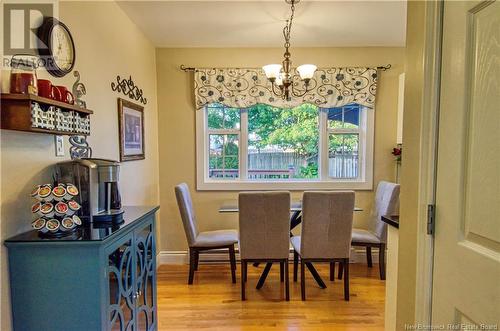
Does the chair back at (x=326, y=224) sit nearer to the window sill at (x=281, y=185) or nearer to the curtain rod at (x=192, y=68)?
the window sill at (x=281, y=185)

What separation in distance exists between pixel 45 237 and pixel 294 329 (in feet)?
5.85

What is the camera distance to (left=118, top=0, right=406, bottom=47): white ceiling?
2480 mm

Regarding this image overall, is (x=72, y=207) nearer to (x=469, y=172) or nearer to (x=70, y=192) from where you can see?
(x=70, y=192)

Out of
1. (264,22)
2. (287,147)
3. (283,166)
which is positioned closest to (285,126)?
(287,147)

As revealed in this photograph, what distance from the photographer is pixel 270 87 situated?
3.45 metres

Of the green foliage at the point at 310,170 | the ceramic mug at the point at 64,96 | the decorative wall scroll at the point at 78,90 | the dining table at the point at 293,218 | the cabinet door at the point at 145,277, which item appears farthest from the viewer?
the green foliage at the point at 310,170

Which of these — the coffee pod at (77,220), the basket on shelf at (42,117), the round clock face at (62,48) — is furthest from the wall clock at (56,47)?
the coffee pod at (77,220)

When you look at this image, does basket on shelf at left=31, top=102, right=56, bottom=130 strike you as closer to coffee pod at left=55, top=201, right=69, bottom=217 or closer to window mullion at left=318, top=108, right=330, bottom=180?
coffee pod at left=55, top=201, right=69, bottom=217

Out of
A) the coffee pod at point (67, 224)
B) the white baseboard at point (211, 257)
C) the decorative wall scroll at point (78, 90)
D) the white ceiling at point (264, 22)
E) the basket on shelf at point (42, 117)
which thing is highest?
the white ceiling at point (264, 22)

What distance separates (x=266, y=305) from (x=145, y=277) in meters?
1.19

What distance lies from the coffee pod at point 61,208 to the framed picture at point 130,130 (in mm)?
1240

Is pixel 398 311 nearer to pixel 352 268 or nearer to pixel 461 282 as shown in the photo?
pixel 461 282

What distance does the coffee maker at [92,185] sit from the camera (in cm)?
145

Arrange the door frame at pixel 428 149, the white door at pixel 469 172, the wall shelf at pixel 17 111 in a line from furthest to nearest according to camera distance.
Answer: the wall shelf at pixel 17 111
the door frame at pixel 428 149
the white door at pixel 469 172
